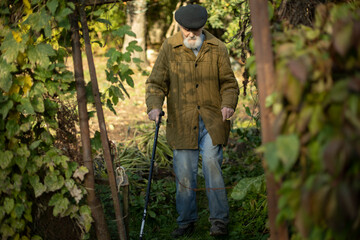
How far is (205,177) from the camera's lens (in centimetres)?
468

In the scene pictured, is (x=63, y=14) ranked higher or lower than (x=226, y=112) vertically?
higher

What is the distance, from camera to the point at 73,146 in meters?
3.80

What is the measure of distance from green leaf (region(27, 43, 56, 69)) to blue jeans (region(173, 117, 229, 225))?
5.76 feet

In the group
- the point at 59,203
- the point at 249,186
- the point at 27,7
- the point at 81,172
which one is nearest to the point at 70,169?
the point at 81,172

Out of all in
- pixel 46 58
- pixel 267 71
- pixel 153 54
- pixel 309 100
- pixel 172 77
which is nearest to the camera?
pixel 309 100

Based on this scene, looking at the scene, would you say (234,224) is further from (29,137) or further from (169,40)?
(29,137)

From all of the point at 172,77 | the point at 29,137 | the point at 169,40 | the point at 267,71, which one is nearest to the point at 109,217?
the point at 29,137

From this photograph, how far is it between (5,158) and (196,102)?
1880 mm

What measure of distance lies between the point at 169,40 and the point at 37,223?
2.08m

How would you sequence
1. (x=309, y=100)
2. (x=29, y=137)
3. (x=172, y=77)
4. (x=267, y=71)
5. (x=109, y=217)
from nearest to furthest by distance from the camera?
(x=309, y=100)
(x=267, y=71)
(x=29, y=137)
(x=109, y=217)
(x=172, y=77)

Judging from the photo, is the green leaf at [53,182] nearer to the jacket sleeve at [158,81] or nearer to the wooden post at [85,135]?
the wooden post at [85,135]

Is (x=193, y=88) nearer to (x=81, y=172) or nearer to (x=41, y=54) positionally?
(x=81, y=172)

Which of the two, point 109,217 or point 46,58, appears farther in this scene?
point 109,217

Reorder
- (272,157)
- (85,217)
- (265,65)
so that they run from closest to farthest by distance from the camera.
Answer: (272,157), (265,65), (85,217)
